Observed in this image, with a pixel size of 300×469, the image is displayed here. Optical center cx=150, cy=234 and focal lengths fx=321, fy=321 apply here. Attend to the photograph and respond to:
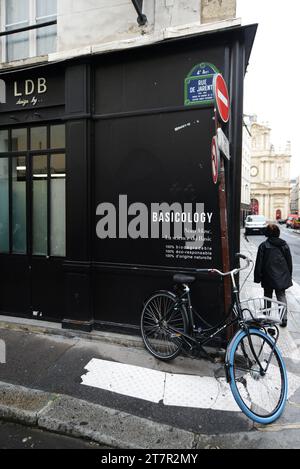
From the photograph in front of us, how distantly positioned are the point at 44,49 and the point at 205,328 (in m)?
5.19

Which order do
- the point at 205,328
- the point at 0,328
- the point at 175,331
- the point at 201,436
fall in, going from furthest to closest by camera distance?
the point at 0,328 < the point at 205,328 < the point at 175,331 < the point at 201,436

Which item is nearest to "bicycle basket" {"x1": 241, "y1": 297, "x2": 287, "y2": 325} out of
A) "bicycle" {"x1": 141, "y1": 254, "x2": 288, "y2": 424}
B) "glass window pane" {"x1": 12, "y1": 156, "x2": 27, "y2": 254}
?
"bicycle" {"x1": 141, "y1": 254, "x2": 288, "y2": 424}

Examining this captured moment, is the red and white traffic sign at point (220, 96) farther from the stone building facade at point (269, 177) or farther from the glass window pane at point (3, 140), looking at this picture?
the stone building facade at point (269, 177)

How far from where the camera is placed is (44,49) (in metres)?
5.43

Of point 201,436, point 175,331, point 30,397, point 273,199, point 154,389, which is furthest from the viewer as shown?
point 273,199

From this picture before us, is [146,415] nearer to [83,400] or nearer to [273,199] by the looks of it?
[83,400]

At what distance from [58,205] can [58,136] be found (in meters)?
1.11

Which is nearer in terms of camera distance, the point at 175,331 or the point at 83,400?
the point at 83,400

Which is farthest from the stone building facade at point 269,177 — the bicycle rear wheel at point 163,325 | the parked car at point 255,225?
the bicycle rear wheel at point 163,325

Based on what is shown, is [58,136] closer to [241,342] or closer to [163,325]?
[163,325]

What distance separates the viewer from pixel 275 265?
18.0 ft

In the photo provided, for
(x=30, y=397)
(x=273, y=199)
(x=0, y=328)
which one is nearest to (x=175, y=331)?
(x=30, y=397)

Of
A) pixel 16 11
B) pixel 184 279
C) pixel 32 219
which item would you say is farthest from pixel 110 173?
pixel 16 11

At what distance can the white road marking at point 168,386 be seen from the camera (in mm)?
3322
